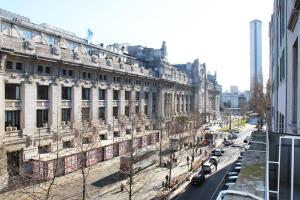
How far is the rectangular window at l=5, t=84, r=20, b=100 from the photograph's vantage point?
115 feet

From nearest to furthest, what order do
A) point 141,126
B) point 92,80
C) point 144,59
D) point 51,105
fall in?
1. point 51,105
2. point 92,80
3. point 141,126
4. point 144,59

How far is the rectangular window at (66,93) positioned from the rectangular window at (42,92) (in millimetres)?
2922

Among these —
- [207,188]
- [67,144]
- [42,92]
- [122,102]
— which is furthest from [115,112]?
[207,188]

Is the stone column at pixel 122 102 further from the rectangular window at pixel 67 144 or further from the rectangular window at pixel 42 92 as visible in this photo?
the rectangular window at pixel 42 92

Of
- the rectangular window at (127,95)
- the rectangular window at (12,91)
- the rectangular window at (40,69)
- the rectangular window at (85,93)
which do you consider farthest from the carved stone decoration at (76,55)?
the rectangular window at (127,95)

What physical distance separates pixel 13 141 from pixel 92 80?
17095 mm

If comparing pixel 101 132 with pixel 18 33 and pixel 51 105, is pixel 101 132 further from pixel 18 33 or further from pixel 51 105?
pixel 18 33

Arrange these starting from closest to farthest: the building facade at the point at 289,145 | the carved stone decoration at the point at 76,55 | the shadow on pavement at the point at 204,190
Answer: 1. the building facade at the point at 289,145
2. the shadow on pavement at the point at 204,190
3. the carved stone decoration at the point at 76,55

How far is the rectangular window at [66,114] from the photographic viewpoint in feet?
141

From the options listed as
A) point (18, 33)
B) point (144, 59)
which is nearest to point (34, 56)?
point (18, 33)

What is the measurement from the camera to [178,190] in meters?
35.8

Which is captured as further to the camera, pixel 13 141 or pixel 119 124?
pixel 119 124

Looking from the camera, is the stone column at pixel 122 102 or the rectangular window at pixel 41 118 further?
the stone column at pixel 122 102

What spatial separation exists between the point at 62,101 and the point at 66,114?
80.2 inches
